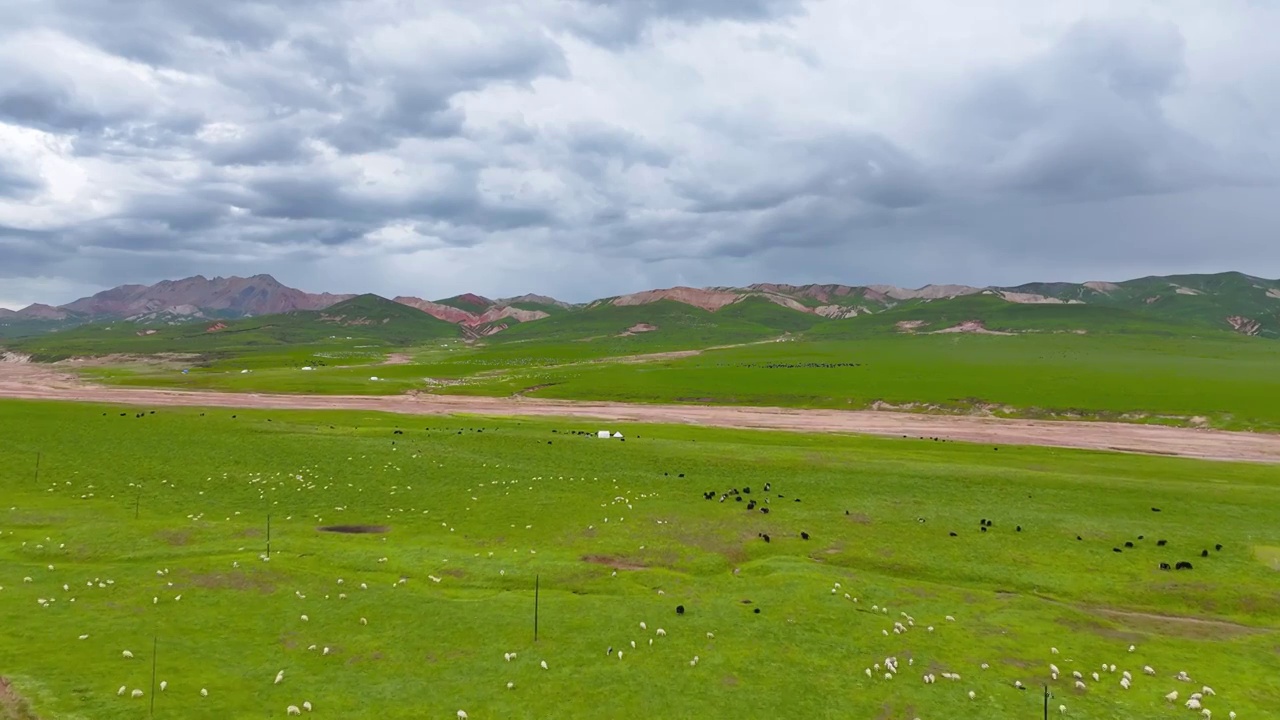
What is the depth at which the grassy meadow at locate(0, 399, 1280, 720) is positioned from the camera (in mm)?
19562

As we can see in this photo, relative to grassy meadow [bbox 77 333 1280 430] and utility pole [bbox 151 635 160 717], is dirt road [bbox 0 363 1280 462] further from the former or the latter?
utility pole [bbox 151 635 160 717]

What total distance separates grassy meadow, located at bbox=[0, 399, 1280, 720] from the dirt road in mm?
25996

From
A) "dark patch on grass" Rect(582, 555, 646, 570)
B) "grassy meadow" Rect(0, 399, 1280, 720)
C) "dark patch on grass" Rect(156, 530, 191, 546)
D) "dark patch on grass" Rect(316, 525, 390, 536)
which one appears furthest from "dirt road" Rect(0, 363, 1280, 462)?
"dark patch on grass" Rect(156, 530, 191, 546)

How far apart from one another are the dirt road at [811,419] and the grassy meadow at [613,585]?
26.0 m

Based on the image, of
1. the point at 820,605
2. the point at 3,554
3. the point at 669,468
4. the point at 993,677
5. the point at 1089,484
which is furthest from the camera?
the point at 669,468

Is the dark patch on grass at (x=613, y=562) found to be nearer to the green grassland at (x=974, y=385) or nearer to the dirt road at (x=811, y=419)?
the dirt road at (x=811, y=419)

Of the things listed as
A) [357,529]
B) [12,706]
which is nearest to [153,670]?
[12,706]

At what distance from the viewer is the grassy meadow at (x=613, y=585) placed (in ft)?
64.2

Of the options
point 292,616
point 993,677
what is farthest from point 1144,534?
point 292,616

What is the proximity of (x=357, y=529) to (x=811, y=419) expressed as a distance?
77.6m

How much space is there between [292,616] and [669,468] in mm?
33497

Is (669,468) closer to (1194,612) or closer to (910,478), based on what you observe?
(910,478)

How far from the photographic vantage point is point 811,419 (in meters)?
101

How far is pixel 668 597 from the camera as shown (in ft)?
89.4
